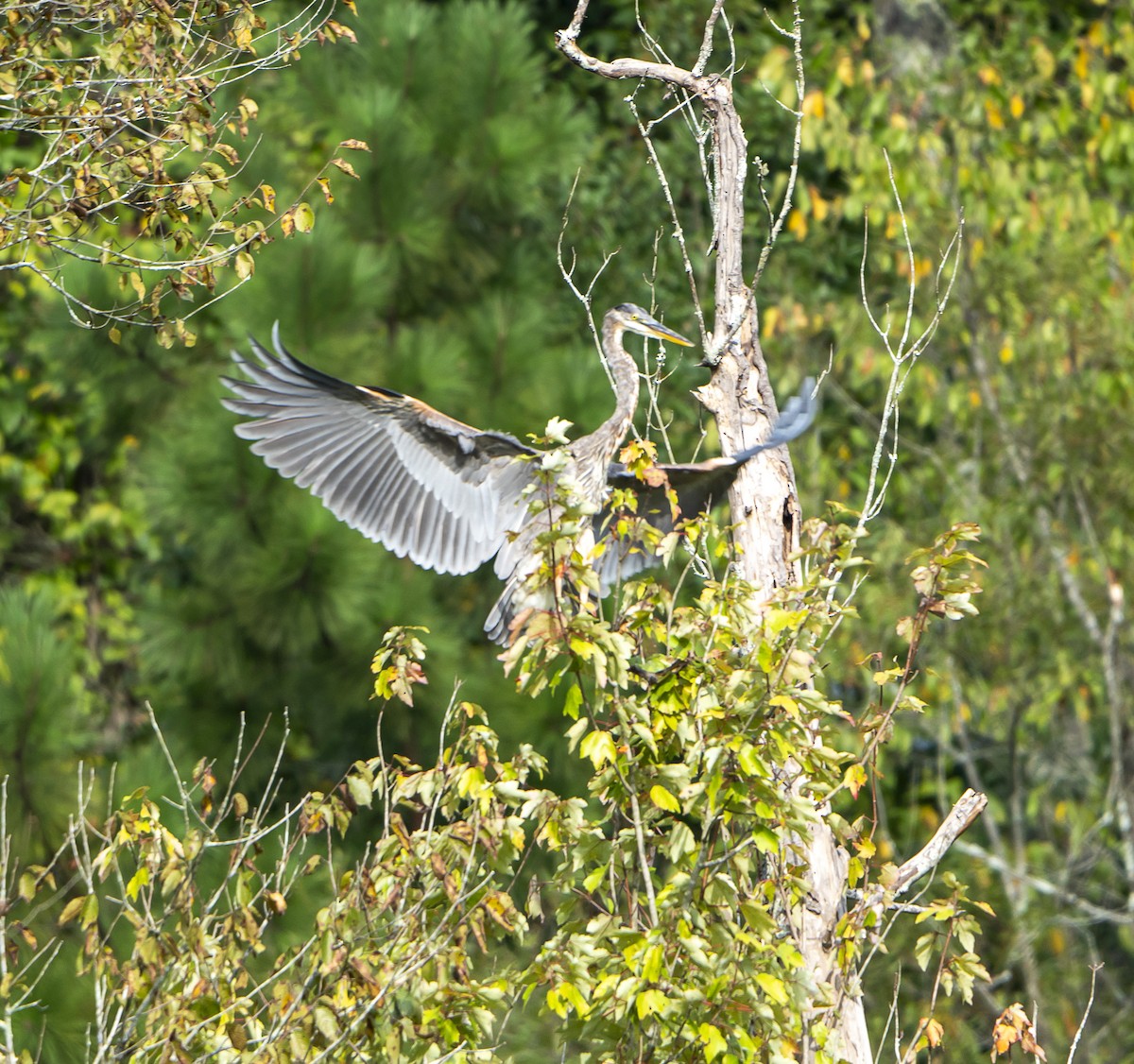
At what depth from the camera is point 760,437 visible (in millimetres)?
3730

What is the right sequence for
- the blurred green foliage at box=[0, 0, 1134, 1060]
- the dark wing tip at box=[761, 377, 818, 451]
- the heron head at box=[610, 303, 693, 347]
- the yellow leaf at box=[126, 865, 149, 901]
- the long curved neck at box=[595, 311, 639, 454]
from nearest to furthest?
1. the yellow leaf at box=[126, 865, 149, 901]
2. the dark wing tip at box=[761, 377, 818, 451]
3. the long curved neck at box=[595, 311, 639, 454]
4. the heron head at box=[610, 303, 693, 347]
5. the blurred green foliage at box=[0, 0, 1134, 1060]

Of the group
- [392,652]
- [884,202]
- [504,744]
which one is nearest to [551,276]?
[884,202]

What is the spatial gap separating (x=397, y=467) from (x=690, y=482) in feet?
3.13

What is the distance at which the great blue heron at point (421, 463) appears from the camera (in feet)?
16.0

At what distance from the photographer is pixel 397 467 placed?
507 centimetres

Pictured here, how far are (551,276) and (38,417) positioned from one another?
3.14m

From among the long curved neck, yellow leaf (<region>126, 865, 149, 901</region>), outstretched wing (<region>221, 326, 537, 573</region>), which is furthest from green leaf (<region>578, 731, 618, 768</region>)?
outstretched wing (<region>221, 326, 537, 573</region>)

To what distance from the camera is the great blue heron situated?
4891mm

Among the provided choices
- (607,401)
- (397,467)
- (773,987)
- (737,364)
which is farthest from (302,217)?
(607,401)

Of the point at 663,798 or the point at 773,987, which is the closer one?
→ the point at 773,987

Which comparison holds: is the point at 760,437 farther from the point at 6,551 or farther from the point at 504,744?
the point at 6,551

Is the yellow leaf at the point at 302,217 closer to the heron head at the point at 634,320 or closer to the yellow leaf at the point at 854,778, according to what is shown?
the heron head at the point at 634,320

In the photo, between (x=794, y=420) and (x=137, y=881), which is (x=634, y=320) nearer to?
(x=794, y=420)

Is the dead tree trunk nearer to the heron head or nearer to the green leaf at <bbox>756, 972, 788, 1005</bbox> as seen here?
the green leaf at <bbox>756, 972, 788, 1005</bbox>
